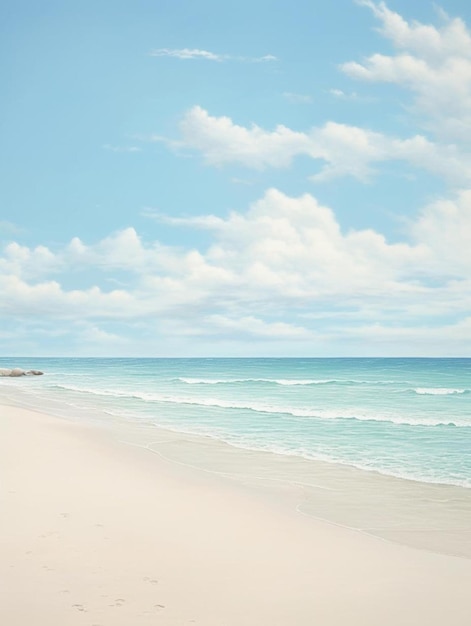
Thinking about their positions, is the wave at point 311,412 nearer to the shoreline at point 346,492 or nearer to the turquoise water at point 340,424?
the turquoise water at point 340,424

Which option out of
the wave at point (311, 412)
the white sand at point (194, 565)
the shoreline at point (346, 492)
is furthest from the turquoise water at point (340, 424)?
the white sand at point (194, 565)

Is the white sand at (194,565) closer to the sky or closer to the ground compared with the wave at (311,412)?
closer to the sky

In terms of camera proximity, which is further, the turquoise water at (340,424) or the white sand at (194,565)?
the turquoise water at (340,424)

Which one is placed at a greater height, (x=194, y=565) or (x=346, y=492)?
(x=194, y=565)

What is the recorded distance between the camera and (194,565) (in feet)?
20.0

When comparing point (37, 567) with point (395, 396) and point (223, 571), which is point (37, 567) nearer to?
point (223, 571)

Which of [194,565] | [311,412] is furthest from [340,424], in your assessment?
[194,565]

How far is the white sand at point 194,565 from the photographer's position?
16.3 ft

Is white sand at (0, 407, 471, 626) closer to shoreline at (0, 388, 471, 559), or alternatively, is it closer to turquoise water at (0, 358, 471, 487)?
shoreline at (0, 388, 471, 559)

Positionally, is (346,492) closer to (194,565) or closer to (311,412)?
(194,565)

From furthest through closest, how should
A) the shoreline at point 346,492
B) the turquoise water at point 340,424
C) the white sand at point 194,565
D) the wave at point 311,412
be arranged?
1. the wave at point 311,412
2. the turquoise water at point 340,424
3. the shoreline at point 346,492
4. the white sand at point 194,565

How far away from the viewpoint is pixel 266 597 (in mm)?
5348

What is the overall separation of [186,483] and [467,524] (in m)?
4.46

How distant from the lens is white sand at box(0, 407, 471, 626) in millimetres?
4977
